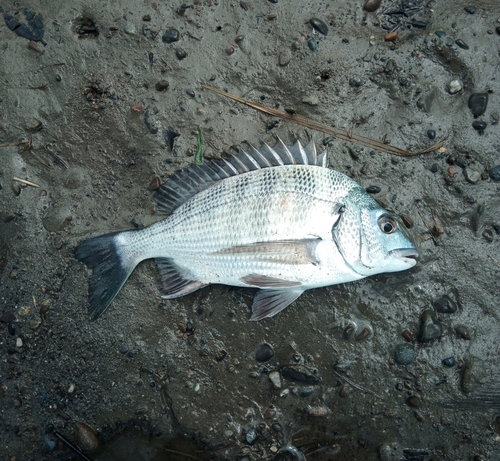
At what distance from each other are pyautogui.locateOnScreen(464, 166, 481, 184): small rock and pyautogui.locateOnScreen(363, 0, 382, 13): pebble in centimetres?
164

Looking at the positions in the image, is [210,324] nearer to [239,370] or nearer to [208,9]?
[239,370]

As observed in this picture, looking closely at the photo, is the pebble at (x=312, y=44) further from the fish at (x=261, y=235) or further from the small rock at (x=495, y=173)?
the small rock at (x=495, y=173)

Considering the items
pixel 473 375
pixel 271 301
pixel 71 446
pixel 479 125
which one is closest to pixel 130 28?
pixel 271 301

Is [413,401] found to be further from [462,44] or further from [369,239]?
[462,44]

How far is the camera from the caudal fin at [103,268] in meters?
3.53

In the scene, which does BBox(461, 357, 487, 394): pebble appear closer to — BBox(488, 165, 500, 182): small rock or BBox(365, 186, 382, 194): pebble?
BBox(488, 165, 500, 182): small rock

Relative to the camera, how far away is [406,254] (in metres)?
3.26

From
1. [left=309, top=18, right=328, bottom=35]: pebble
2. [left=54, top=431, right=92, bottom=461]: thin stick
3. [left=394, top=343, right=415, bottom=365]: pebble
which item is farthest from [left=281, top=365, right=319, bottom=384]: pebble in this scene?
[left=309, top=18, right=328, bottom=35]: pebble

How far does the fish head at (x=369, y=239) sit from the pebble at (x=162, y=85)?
1901 mm

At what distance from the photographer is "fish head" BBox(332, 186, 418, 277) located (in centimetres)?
322

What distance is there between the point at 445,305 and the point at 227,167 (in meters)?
2.24

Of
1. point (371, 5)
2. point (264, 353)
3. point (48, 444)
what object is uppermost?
point (371, 5)

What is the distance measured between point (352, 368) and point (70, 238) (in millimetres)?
2764

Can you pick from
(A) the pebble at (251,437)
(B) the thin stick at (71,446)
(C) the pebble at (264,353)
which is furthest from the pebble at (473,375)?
(B) the thin stick at (71,446)
